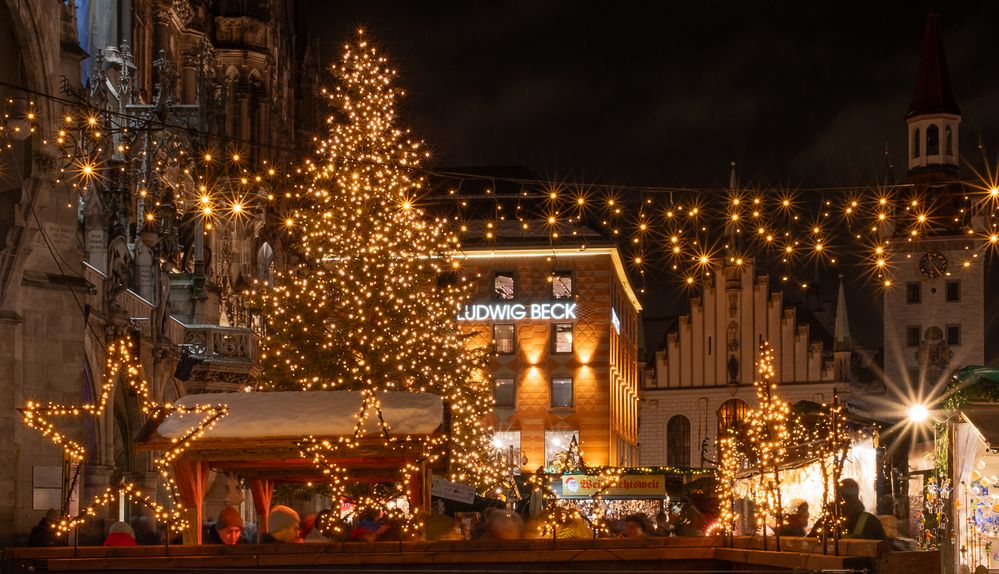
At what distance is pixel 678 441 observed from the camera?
82.2 m

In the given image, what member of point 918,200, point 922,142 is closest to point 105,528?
point 918,200

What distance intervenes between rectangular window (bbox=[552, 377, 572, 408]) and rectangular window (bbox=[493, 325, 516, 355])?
7.22ft

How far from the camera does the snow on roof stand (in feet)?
49.7

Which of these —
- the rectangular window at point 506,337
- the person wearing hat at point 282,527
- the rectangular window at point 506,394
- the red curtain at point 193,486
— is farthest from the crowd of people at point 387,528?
the rectangular window at point 506,337

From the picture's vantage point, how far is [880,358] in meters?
99.3

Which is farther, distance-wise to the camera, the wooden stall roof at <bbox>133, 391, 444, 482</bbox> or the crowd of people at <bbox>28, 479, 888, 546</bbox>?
the wooden stall roof at <bbox>133, 391, 444, 482</bbox>

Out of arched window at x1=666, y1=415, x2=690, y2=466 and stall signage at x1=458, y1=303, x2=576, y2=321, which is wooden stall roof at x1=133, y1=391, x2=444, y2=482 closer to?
stall signage at x1=458, y1=303, x2=576, y2=321

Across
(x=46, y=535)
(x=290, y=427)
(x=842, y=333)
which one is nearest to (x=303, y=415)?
(x=290, y=427)

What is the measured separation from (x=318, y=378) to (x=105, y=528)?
546 cm

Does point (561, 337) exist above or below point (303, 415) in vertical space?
above

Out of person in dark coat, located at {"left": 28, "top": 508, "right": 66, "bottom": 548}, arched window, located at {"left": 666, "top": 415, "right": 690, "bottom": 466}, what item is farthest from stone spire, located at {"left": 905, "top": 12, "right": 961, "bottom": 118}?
person in dark coat, located at {"left": 28, "top": 508, "right": 66, "bottom": 548}

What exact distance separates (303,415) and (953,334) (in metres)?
76.7

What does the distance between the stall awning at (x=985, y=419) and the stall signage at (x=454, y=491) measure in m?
6.60

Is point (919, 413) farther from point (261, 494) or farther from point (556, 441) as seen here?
point (556, 441)
